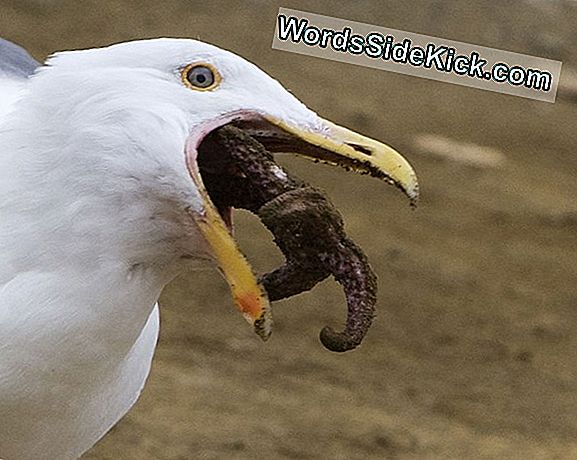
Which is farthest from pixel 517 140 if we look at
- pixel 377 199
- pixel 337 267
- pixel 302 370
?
pixel 337 267

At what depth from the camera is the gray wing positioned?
8.82ft

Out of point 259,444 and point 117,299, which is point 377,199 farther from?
point 117,299

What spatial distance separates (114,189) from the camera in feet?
6.35

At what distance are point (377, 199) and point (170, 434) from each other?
2.16 metres

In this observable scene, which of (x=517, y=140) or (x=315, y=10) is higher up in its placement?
(x=315, y=10)

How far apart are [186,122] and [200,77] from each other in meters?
0.09

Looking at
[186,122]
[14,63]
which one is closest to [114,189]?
[186,122]

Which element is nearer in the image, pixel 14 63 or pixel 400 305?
pixel 14 63

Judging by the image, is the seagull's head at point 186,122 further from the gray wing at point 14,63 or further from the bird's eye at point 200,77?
the gray wing at point 14,63

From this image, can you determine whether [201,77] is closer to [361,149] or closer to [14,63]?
[361,149]

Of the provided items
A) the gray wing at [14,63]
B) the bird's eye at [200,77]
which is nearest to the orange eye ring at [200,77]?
the bird's eye at [200,77]

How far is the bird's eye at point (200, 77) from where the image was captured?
6.57 feet

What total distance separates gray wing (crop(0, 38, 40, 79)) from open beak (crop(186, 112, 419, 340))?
2.66 feet

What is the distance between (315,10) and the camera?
7887 mm
